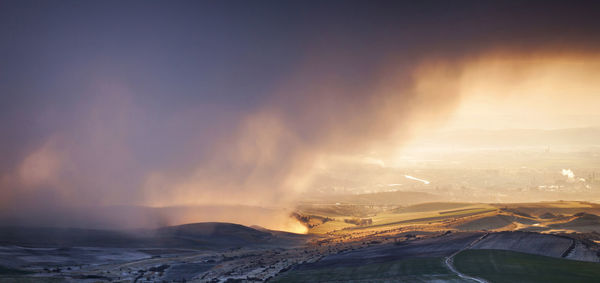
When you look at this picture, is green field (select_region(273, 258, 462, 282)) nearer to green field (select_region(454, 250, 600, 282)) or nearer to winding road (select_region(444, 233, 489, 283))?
winding road (select_region(444, 233, 489, 283))

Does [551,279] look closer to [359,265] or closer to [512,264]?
[512,264]

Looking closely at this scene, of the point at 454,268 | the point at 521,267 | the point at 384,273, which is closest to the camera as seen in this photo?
the point at 521,267

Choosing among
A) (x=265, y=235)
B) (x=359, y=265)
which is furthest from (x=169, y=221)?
(x=359, y=265)

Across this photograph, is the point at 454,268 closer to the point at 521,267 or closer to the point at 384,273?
the point at 521,267

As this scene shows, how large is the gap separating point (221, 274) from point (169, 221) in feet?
360

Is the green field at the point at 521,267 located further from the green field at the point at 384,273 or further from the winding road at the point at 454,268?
the green field at the point at 384,273

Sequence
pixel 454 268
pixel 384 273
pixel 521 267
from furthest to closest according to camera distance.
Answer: pixel 384 273, pixel 454 268, pixel 521 267

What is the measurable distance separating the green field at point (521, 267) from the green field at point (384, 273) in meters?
3.39

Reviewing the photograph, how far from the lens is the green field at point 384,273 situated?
66.4 m

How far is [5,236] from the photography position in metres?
129

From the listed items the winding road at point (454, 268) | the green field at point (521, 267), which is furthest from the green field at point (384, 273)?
the green field at point (521, 267)

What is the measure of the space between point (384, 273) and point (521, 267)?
18.5m

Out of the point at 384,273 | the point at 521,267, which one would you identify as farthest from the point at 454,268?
the point at 384,273

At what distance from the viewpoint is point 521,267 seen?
218 feet
